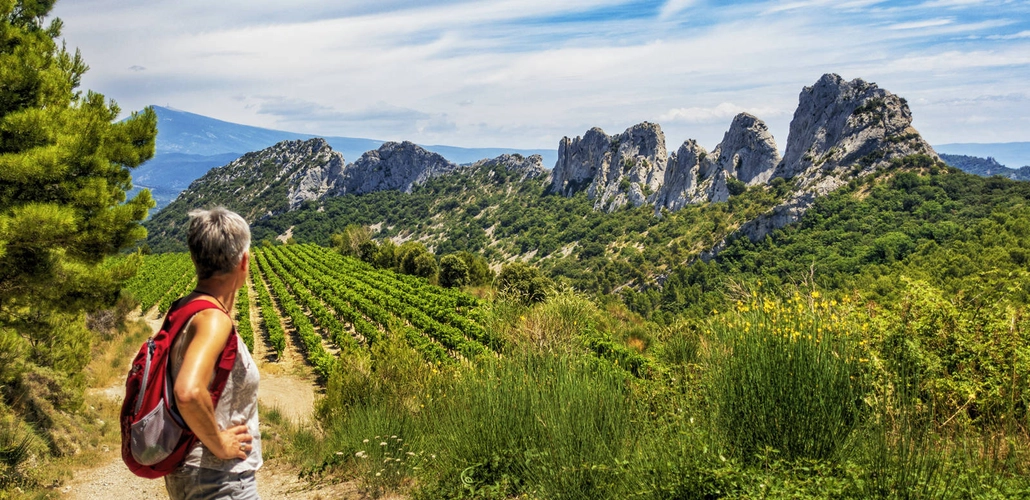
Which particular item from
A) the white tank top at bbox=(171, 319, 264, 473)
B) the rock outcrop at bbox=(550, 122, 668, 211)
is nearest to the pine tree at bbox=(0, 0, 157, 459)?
the white tank top at bbox=(171, 319, 264, 473)

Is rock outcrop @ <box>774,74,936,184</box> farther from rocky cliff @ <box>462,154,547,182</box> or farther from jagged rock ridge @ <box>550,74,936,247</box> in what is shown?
rocky cliff @ <box>462,154,547,182</box>

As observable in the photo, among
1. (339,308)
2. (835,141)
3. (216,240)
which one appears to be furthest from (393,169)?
(216,240)

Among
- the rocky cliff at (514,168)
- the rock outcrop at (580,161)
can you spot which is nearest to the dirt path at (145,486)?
the rock outcrop at (580,161)

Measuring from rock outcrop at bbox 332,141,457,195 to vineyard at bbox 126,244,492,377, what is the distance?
330 feet

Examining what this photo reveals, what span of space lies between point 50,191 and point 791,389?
8409 millimetres

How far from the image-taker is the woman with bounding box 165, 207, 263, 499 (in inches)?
77.7

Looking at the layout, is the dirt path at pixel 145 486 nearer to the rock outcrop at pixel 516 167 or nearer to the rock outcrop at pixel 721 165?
the rock outcrop at pixel 721 165

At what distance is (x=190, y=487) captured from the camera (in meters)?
2.14

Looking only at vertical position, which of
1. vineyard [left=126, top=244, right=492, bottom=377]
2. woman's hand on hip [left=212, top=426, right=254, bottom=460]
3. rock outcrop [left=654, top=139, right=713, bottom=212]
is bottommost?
vineyard [left=126, top=244, right=492, bottom=377]

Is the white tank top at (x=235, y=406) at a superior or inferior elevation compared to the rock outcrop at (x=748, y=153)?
inferior

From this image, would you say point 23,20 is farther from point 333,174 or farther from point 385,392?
point 333,174

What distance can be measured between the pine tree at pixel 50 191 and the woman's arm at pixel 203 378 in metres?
5.69

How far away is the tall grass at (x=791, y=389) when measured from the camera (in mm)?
3021

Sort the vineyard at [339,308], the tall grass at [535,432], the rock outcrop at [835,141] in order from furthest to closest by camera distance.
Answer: the rock outcrop at [835,141] < the vineyard at [339,308] < the tall grass at [535,432]
